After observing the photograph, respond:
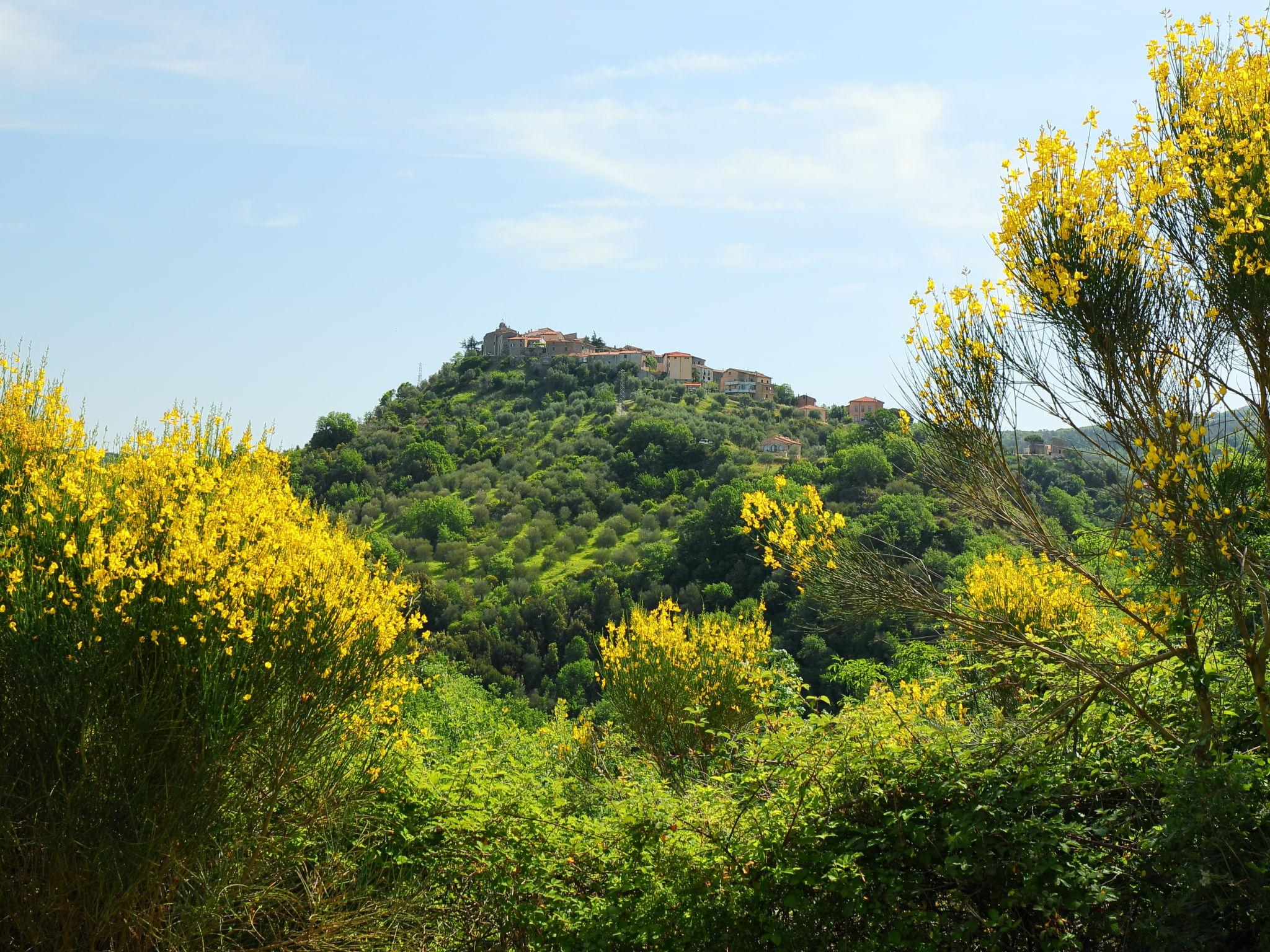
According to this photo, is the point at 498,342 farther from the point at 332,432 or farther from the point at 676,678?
the point at 676,678

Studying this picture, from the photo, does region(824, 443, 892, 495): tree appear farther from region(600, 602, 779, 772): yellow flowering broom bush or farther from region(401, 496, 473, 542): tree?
region(600, 602, 779, 772): yellow flowering broom bush

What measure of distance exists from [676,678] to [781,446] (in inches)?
1846

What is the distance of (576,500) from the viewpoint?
52.5 m

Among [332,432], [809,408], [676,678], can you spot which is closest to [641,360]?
[809,408]

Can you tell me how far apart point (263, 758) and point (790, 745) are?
2.46 meters

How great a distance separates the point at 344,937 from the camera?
4.30m

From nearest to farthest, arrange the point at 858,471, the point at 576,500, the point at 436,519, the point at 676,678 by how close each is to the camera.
Result: the point at 676,678, the point at 858,471, the point at 436,519, the point at 576,500

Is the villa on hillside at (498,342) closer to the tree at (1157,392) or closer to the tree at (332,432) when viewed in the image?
the tree at (332,432)

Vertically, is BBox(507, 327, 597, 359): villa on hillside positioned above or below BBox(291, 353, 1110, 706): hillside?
above

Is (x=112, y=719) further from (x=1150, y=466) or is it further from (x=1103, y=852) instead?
(x=1150, y=466)

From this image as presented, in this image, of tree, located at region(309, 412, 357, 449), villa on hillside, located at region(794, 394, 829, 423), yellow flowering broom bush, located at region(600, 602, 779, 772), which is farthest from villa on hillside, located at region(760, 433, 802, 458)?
yellow flowering broom bush, located at region(600, 602, 779, 772)

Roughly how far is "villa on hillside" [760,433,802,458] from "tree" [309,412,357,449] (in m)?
29.0

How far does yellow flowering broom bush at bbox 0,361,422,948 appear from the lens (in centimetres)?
363

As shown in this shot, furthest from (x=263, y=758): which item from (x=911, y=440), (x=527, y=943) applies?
(x=911, y=440)
